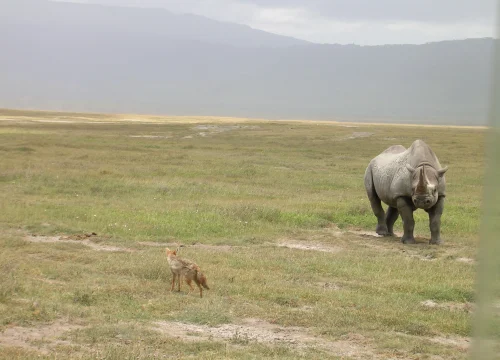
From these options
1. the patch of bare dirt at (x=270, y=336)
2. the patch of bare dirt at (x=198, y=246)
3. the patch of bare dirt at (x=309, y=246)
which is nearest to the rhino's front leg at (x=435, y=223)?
the patch of bare dirt at (x=309, y=246)

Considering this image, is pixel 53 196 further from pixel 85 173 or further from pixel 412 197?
pixel 412 197

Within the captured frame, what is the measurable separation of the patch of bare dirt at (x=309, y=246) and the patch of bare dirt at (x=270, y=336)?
6068mm

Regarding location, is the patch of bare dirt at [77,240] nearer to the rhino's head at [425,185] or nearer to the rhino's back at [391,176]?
the rhino's head at [425,185]

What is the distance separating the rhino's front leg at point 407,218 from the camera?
15758 millimetres

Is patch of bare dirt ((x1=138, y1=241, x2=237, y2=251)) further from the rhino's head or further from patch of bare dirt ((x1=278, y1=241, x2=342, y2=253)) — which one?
the rhino's head

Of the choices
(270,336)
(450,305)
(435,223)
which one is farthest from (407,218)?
(270,336)

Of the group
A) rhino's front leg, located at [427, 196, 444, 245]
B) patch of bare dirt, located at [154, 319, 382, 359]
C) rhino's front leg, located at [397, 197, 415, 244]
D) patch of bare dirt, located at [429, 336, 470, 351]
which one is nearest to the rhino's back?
rhino's front leg, located at [397, 197, 415, 244]

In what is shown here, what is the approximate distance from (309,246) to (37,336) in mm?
8034

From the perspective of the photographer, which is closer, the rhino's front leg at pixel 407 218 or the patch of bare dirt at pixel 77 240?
the patch of bare dirt at pixel 77 240

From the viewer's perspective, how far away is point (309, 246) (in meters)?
14.8

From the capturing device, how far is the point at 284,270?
11703 mm

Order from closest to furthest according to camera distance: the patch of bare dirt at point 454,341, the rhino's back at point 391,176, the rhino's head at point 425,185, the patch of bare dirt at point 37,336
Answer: the patch of bare dirt at point 37,336 < the patch of bare dirt at point 454,341 < the rhino's head at point 425,185 < the rhino's back at point 391,176

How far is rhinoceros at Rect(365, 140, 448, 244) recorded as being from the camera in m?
15.3

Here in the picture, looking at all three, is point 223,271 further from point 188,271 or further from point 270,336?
point 270,336
